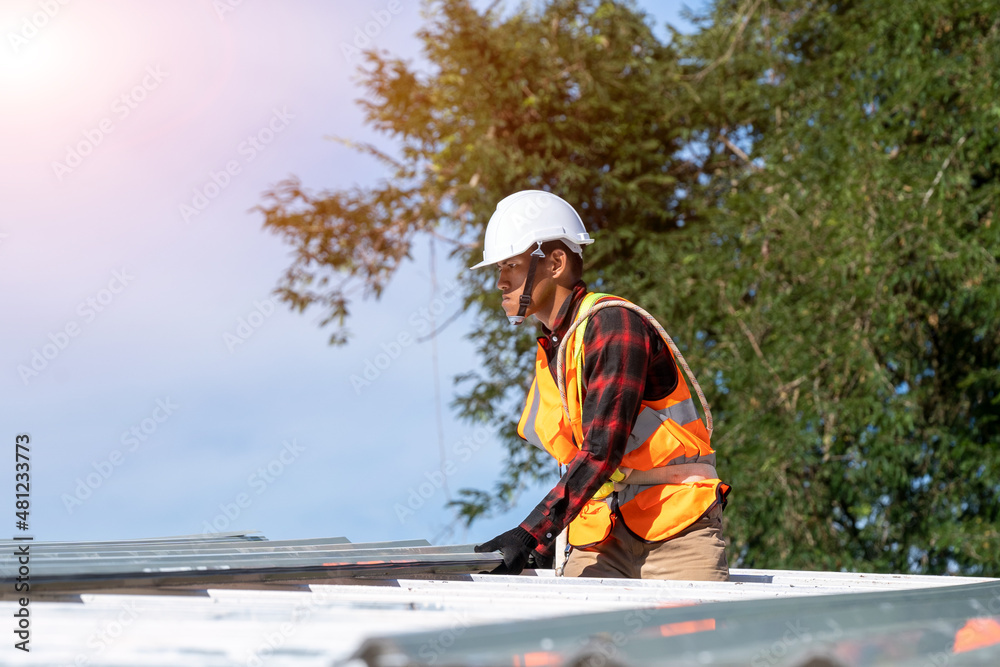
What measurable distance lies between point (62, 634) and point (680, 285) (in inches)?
340

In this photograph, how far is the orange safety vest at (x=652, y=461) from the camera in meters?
3.10

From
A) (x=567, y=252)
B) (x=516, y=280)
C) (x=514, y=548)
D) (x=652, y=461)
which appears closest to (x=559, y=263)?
(x=567, y=252)

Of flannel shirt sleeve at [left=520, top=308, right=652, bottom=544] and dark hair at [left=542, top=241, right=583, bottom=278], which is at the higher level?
dark hair at [left=542, top=241, right=583, bottom=278]

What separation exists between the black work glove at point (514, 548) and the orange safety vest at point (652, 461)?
25 centimetres

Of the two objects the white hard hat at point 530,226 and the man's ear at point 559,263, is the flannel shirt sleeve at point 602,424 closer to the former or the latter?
the man's ear at point 559,263

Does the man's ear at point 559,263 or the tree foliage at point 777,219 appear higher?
the tree foliage at point 777,219

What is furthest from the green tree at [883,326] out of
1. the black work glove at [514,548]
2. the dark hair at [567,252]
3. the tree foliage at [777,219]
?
the black work glove at [514,548]

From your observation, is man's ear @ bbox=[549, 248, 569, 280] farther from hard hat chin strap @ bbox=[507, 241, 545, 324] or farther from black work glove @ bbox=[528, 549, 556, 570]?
black work glove @ bbox=[528, 549, 556, 570]

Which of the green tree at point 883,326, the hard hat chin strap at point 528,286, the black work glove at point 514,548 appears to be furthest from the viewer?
the green tree at point 883,326

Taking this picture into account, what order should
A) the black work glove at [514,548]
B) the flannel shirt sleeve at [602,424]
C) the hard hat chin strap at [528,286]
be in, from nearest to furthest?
the flannel shirt sleeve at [602,424] → the black work glove at [514,548] → the hard hat chin strap at [528,286]

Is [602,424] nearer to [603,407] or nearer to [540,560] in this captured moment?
[603,407]

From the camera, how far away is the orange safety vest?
3.10 metres

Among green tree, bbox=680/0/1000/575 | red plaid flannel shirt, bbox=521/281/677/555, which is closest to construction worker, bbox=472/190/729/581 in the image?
red plaid flannel shirt, bbox=521/281/677/555

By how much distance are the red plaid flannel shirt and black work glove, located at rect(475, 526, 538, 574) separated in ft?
0.11
